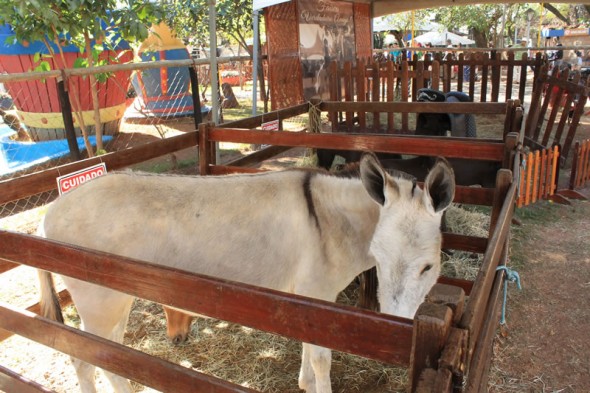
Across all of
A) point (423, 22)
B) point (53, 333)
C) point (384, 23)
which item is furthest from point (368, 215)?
point (423, 22)

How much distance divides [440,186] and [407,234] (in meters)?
0.32

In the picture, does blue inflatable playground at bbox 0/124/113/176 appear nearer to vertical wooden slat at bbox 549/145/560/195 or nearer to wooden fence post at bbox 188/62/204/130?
wooden fence post at bbox 188/62/204/130

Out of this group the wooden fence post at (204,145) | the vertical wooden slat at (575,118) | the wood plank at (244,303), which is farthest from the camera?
the vertical wooden slat at (575,118)

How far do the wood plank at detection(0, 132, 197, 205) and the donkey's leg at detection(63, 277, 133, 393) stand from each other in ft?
2.80

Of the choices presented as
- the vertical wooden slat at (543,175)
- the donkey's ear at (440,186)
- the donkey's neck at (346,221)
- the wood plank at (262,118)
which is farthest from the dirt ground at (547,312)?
the wood plank at (262,118)

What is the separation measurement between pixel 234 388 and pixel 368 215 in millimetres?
1579

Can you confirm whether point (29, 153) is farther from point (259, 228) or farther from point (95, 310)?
point (259, 228)

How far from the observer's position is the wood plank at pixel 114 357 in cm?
158

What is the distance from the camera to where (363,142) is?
3746mm

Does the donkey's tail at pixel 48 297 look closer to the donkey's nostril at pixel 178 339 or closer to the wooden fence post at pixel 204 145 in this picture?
the donkey's nostril at pixel 178 339

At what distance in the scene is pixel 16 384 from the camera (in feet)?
7.27

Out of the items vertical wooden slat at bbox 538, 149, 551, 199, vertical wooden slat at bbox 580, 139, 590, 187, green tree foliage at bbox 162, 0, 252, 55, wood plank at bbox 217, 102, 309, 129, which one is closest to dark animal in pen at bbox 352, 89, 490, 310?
vertical wooden slat at bbox 538, 149, 551, 199

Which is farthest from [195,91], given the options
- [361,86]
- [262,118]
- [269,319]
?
[269,319]

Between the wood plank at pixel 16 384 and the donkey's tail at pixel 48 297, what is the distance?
0.38 m
